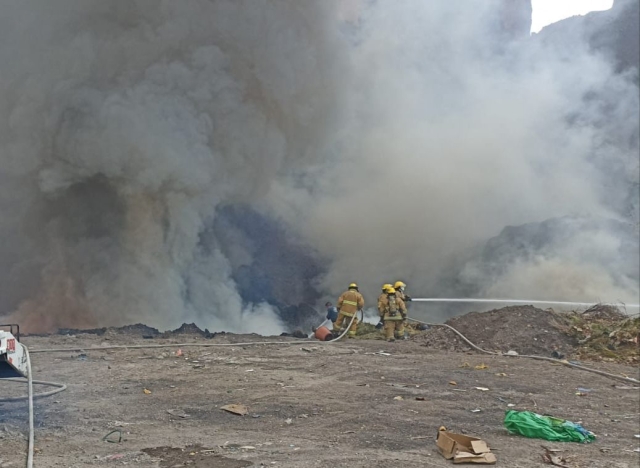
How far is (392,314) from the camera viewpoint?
13742mm

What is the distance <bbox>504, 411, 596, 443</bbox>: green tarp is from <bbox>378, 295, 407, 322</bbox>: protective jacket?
765 centimetres

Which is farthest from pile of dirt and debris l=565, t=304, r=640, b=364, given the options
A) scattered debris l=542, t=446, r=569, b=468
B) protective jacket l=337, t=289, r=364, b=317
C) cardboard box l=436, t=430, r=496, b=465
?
cardboard box l=436, t=430, r=496, b=465

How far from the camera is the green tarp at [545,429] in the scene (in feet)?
19.3

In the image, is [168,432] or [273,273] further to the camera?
[273,273]

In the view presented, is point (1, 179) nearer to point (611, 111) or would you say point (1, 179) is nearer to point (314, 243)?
point (314, 243)

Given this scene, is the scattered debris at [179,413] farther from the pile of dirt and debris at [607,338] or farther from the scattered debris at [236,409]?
the pile of dirt and debris at [607,338]

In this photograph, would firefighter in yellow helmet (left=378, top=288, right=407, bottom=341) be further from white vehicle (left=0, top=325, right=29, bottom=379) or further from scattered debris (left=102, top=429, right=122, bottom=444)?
white vehicle (left=0, top=325, right=29, bottom=379)

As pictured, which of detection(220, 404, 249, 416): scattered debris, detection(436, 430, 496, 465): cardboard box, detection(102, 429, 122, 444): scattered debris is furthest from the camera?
detection(220, 404, 249, 416): scattered debris

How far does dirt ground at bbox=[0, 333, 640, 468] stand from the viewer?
516 centimetres

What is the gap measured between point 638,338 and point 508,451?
7809 mm

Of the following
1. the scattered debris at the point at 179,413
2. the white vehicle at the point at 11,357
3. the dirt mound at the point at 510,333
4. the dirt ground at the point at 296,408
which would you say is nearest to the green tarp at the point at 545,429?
the dirt ground at the point at 296,408

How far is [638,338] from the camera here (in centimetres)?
1184

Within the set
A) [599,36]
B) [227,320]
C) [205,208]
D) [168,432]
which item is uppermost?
[599,36]

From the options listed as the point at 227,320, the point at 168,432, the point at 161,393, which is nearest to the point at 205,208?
the point at 227,320
